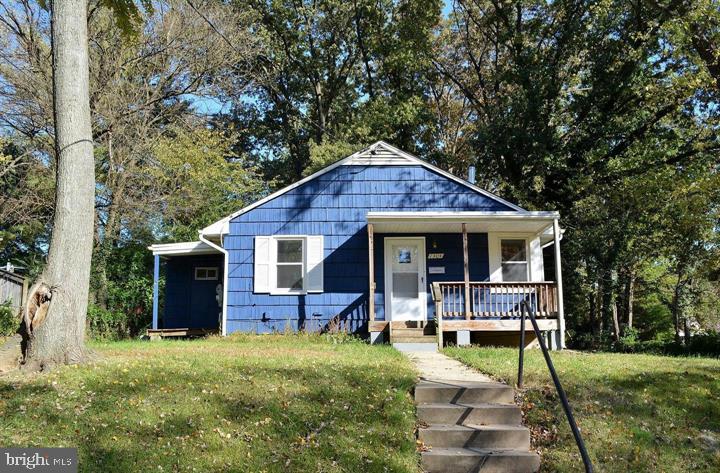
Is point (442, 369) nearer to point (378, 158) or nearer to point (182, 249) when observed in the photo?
point (378, 158)

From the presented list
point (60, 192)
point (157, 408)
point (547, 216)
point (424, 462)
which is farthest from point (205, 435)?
point (547, 216)

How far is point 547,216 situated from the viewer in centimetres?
1277

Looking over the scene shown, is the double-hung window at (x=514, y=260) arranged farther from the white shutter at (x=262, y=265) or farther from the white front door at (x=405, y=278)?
the white shutter at (x=262, y=265)

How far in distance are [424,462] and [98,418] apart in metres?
3.16

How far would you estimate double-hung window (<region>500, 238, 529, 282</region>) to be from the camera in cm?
1423

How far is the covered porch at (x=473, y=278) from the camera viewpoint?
12586 mm

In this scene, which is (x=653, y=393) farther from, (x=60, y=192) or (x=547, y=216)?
(x=60, y=192)

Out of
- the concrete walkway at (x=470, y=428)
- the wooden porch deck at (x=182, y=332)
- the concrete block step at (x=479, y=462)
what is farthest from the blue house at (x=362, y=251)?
the concrete block step at (x=479, y=462)

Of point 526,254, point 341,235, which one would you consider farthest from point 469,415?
point 526,254

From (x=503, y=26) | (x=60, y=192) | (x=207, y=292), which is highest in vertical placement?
(x=503, y=26)

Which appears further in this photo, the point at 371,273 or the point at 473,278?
the point at 473,278

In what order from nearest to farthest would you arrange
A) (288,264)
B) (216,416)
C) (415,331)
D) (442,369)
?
(216,416)
(442,369)
(415,331)
(288,264)

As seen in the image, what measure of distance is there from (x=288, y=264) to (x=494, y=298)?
4978 mm

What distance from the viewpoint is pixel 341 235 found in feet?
46.5
